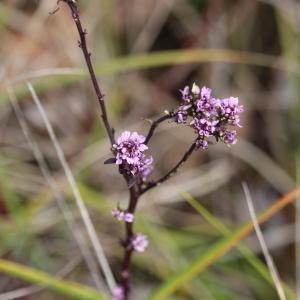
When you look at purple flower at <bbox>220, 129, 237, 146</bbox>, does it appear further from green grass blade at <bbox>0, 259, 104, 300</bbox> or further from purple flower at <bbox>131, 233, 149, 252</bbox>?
green grass blade at <bbox>0, 259, 104, 300</bbox>

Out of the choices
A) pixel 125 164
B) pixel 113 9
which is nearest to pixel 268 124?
pixel 113 9

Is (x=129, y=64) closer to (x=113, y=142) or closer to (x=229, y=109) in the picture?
(x=113, y=142)

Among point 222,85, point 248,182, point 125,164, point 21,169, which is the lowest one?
point 125,164

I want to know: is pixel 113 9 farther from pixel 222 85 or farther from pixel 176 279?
pixel 176 279

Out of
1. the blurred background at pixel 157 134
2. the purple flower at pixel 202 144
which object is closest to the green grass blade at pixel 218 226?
the blurred background at pixel 157 134

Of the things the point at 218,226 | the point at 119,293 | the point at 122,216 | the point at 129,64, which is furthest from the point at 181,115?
the point at 129,64

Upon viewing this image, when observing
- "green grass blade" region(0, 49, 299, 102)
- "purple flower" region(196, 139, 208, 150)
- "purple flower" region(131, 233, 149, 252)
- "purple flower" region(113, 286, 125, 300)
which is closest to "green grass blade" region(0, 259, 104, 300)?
"purple flower" region(113, 286, 125, 300)
